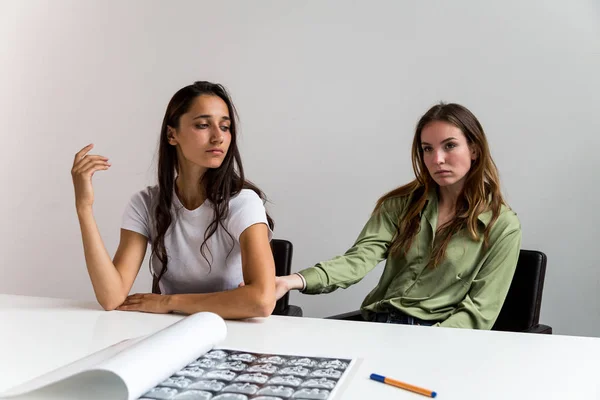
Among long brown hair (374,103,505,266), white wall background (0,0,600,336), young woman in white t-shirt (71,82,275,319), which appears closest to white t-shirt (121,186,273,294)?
young woman in white t-shirt (71,82,275,319)

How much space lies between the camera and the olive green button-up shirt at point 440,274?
2.32 m

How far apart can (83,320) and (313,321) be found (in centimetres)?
57

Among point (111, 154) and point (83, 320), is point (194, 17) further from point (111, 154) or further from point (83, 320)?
point (83, 320)

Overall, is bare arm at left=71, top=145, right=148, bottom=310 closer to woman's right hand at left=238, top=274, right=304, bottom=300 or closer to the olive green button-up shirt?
woman's right hand at left=238, top=274, right=304, bottom=300

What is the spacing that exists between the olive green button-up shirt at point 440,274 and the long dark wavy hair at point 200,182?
38 cm

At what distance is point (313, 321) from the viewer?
177 cm

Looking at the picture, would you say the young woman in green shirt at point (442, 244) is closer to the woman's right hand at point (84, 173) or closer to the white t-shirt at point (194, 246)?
the white t-shirt at point (194, 246)

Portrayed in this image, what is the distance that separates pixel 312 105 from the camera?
3.48 m

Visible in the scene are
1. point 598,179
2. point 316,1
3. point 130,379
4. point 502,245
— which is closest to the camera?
point 130,379

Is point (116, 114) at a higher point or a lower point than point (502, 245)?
higher

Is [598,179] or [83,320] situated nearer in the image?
[83,320]

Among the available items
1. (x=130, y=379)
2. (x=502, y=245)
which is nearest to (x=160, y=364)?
(x=130, y=379)

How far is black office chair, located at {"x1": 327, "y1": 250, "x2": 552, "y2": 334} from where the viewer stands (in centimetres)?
235

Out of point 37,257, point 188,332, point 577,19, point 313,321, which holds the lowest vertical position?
point 37,257
